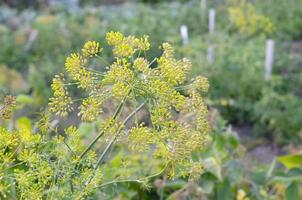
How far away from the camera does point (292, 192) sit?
291cm

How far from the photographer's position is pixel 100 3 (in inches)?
605

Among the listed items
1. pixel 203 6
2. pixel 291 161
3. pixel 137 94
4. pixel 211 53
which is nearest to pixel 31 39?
pixel 211 53

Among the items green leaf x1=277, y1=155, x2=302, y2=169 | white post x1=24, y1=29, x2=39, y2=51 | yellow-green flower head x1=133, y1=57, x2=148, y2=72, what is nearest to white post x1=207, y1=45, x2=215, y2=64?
white post x1=24, y1=29, x2=39, y2=51

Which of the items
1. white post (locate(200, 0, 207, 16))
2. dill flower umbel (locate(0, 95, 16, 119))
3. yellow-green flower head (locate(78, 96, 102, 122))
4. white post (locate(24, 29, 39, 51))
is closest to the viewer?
yellow-green flower head (locate(78, 96, 102, 122))

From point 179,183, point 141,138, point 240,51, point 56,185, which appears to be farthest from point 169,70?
point 240,51

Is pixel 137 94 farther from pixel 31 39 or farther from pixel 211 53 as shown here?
pixel 31 39

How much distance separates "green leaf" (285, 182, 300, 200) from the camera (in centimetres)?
289

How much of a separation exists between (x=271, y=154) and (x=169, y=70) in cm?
506

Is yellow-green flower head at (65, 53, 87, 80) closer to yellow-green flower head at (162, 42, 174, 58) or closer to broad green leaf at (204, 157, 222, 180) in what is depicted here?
yellow-green flower head at (162, 42, 174, 58)

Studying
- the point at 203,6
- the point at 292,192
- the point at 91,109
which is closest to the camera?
the point at 91,109

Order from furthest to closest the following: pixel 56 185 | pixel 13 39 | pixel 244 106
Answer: pixel 13 39 → pixel 244 106 → pixel 56 185

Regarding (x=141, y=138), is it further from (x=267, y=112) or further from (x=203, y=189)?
(x=267, y=112)

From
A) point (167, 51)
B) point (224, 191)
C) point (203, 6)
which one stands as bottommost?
point (203, 6)

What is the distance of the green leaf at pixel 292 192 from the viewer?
2.89 m
